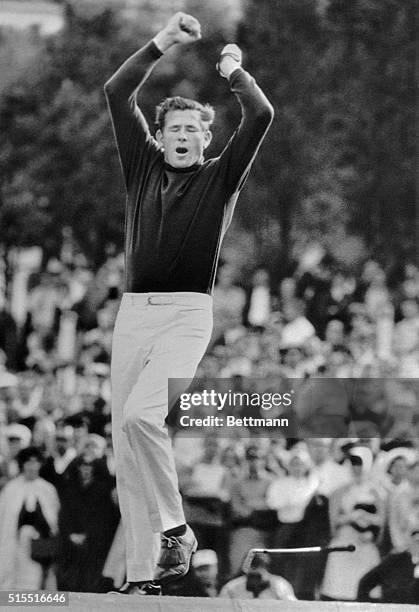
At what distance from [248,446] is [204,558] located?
51 centimetres

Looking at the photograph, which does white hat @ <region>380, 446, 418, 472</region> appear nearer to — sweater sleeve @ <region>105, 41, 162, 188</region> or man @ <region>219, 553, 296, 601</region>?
man @ <region>219, 553, 296, 601</region>

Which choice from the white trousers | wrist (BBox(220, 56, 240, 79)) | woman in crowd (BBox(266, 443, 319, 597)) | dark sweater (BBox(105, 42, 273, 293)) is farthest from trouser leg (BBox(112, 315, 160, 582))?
wrist (BBox(220, 56, 240, 79))

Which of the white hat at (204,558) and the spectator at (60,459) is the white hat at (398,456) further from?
the spectator at (60,459)

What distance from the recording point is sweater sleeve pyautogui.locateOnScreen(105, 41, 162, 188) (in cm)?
→ 413

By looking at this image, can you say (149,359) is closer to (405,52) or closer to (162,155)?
(162,155)

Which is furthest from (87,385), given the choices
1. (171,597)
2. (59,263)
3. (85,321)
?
(171,597)

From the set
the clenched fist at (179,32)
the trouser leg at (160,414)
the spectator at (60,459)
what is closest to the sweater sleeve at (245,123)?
the clenched fist at (179,32)

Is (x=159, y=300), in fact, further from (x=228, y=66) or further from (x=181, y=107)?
(x=228, y=66)

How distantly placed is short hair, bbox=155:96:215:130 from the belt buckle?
729 mm

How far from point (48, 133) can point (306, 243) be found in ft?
4.02

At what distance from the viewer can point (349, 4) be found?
161 inches

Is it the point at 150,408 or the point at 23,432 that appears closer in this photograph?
the point at 150,408

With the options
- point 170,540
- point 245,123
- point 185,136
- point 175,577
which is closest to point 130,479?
point 170,540

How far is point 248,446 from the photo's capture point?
4066 millimetres
